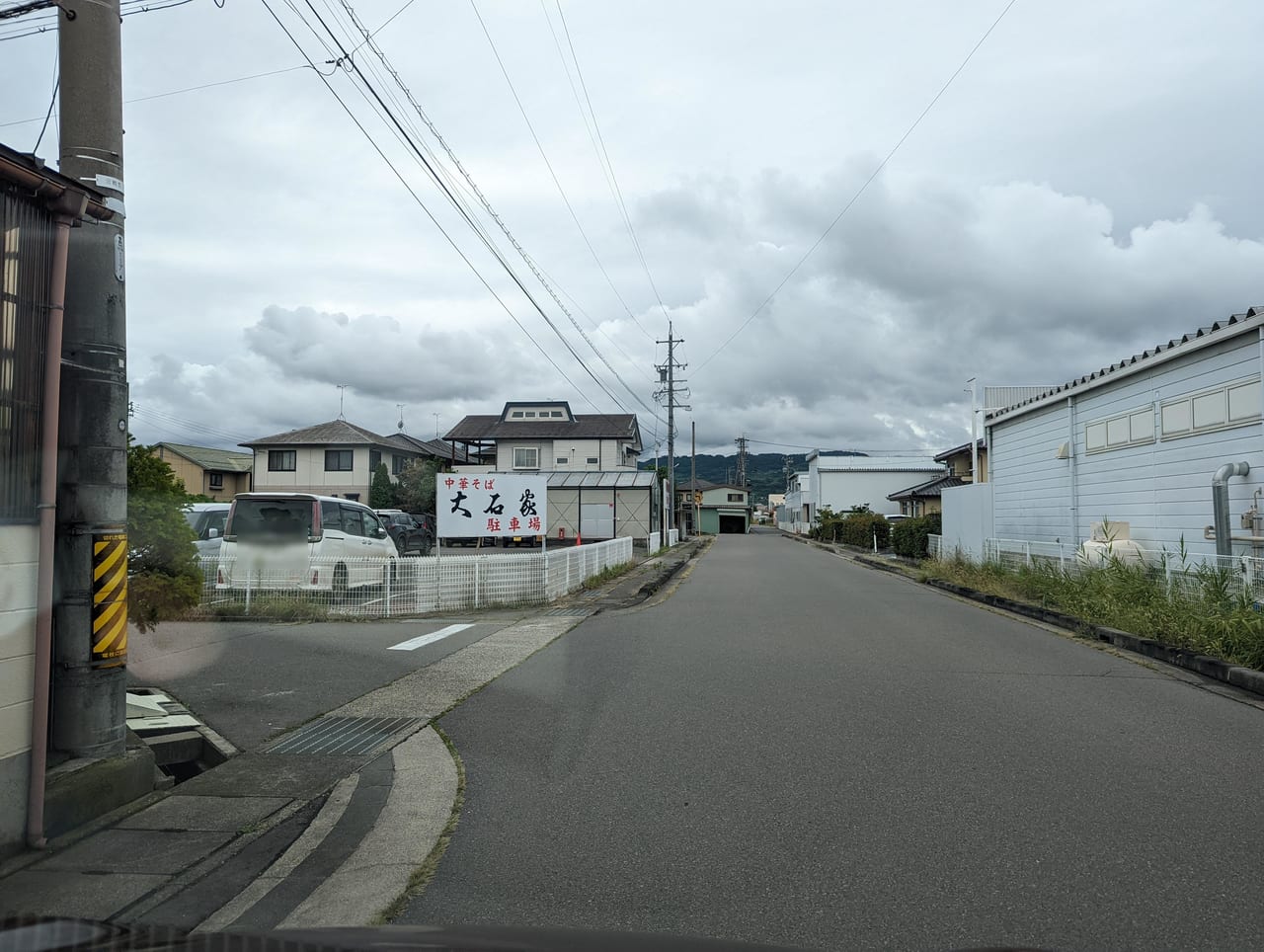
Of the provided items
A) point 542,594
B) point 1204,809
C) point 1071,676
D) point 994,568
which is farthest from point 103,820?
point 994,568

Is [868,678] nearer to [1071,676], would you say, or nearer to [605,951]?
[1071,676]

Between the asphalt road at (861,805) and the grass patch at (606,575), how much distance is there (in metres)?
9.67

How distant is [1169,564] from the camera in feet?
40.3

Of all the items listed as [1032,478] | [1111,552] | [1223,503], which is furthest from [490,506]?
[1032,478]

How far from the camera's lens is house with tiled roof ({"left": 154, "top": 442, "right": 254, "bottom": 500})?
43.5 metres

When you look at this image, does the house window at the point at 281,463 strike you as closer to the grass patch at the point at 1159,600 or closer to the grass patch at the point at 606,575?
the grass patch at the point at 606,575

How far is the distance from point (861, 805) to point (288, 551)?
10.8m

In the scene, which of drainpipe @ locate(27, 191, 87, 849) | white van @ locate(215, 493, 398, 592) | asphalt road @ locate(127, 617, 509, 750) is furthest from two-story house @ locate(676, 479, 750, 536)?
drainpipe @ locate(27, 191, 87, 849)

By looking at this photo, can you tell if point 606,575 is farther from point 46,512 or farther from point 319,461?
point 319,461

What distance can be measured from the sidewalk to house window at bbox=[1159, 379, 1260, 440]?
10740 mm

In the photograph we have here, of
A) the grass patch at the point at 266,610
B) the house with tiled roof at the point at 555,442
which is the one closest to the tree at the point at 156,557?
the grass patch at the point at 266,610

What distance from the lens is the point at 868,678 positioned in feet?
26.8

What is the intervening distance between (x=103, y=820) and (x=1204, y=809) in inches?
223

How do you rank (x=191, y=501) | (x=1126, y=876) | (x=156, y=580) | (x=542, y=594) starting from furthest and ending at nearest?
(x=542, y=594), (x=191, y=501), (x=156, y=580), (x=1126, y=876)
